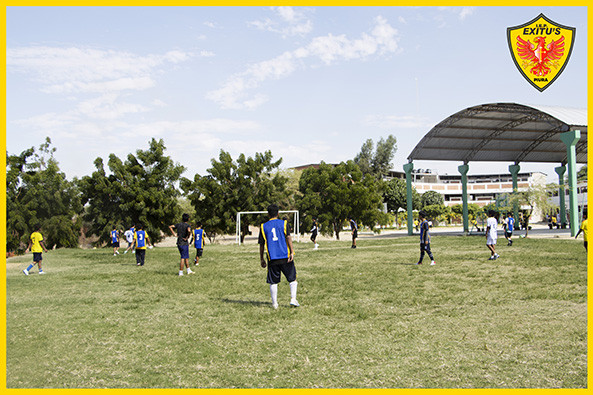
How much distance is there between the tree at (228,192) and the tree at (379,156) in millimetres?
44156

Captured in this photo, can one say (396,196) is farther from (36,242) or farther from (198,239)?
(36,242)

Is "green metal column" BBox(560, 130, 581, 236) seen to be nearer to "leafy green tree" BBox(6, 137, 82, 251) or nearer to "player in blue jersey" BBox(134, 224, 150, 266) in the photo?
"player in blue jersey" BBox(134, 224, 150, 266)

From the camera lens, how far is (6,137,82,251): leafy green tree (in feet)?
110

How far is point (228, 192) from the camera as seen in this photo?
41.4 metres

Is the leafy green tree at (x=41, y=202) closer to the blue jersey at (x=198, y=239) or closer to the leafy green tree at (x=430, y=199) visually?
the blue jersey at (x=198, y=239)

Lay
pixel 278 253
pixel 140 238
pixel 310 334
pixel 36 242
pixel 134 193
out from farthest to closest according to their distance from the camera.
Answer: pixel 134 193
pixel 140 238
pixel 36 242
pixel 278 253
pixel 310 334

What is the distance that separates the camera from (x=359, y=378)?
4.58 meters

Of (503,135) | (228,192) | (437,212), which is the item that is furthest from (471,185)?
(228,192)

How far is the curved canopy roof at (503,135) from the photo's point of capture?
32.8 m

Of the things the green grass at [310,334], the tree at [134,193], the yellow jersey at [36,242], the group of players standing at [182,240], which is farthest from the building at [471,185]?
the green grass at [310,334]

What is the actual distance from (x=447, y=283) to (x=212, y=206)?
105 feet

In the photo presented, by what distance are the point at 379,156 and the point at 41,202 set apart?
60848mm

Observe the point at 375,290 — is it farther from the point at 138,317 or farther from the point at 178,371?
the point at 178,371

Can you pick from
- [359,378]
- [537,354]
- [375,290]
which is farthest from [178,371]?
[375,290]
